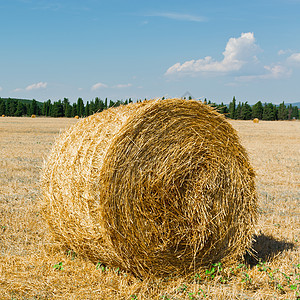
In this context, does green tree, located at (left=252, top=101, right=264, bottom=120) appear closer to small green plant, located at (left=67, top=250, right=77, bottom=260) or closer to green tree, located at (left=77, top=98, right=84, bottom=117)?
green tree, located at (left=77, top=98, right=84, bottom=117)

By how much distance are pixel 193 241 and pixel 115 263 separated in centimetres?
108

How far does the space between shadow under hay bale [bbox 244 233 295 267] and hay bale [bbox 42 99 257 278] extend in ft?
1.66

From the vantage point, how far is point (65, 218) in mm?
5293

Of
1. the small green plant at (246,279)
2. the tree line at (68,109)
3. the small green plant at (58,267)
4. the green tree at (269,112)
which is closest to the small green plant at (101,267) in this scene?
the small green plant at (58,267)

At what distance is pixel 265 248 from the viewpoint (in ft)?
20.0

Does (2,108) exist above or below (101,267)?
above

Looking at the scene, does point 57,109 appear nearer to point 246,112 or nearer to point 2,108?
point 2,108

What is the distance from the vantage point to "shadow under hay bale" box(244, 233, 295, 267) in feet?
18.8

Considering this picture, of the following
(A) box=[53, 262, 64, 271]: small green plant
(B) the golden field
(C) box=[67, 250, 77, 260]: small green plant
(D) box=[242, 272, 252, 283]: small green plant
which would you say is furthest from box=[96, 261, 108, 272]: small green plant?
(D) box=[242, 272, 252, 283]: small green plant

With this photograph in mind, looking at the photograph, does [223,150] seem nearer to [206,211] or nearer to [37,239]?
[206,211]

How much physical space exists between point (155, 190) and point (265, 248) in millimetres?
2468

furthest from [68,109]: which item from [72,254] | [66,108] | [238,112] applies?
[72,254]

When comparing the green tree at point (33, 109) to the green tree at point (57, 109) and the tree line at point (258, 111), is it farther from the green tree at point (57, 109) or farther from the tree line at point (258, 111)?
the tree line at point (258, 111)

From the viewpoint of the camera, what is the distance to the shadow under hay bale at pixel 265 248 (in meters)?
5.72
